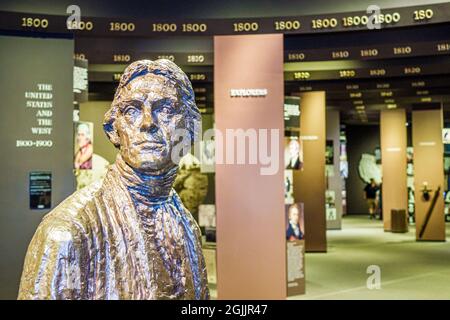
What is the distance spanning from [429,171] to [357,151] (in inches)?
423

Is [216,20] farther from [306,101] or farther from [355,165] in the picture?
[355,165]

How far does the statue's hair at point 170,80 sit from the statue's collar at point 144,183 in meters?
0.10

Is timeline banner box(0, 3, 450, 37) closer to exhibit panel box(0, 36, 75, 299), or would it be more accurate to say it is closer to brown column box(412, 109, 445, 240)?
exhibit panel box(0, 36, 75, 299)

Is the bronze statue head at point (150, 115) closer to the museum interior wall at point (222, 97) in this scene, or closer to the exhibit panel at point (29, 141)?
the museum interior wall at point (222, 97)

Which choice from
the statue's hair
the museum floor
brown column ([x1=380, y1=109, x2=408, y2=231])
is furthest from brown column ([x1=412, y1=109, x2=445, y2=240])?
the statue's hair

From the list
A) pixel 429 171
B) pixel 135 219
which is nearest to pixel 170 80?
pixel 135 219

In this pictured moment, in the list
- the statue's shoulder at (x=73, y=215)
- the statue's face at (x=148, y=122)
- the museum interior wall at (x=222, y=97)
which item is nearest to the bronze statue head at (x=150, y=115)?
the statue's face at (x=148, y=122)

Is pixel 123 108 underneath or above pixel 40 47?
underneath

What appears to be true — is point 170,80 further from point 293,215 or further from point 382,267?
point 382,267

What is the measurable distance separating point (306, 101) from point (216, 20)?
19.0 ft

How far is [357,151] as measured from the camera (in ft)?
81.2

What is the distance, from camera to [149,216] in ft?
4.59
